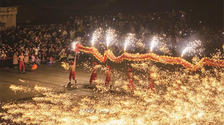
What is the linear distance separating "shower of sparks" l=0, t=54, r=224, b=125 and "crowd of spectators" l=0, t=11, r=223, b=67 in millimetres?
9493

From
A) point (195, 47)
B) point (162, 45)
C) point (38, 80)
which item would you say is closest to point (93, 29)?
point (162, 45)

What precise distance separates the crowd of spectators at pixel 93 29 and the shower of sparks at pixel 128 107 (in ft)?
31.1

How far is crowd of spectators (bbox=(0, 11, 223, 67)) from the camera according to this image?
71.9 feet

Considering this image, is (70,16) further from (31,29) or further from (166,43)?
(166,43)

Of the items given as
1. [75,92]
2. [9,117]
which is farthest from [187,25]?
[9,117]

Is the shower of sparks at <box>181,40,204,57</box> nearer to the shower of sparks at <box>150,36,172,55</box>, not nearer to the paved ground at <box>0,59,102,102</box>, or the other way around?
the shower of sparks at <box>150,36,172,55</box>

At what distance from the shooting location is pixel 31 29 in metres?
24.0

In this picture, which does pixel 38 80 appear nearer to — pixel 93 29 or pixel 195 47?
pixel 93 29

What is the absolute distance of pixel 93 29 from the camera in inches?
1051

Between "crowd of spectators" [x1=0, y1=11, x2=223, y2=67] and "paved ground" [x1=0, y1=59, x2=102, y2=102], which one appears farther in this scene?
"crowd of spectators" [x1=0, y1=11, x2=223, y2=67]

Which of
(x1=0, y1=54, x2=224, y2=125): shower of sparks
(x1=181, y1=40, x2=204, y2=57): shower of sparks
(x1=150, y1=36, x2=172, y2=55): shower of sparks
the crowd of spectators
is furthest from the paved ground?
(x1=181, y1=40, x2=204, y2=57): shower of sparks

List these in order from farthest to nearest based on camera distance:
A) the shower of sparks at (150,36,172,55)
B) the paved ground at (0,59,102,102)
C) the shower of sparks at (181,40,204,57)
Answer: the shower of sparks at (181,40,204,57), the shower of sparks at (150,36,172,55), the paved ground at (0,59,102,102)

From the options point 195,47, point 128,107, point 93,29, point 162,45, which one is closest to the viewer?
point 128,107

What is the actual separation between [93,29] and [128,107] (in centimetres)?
1730
